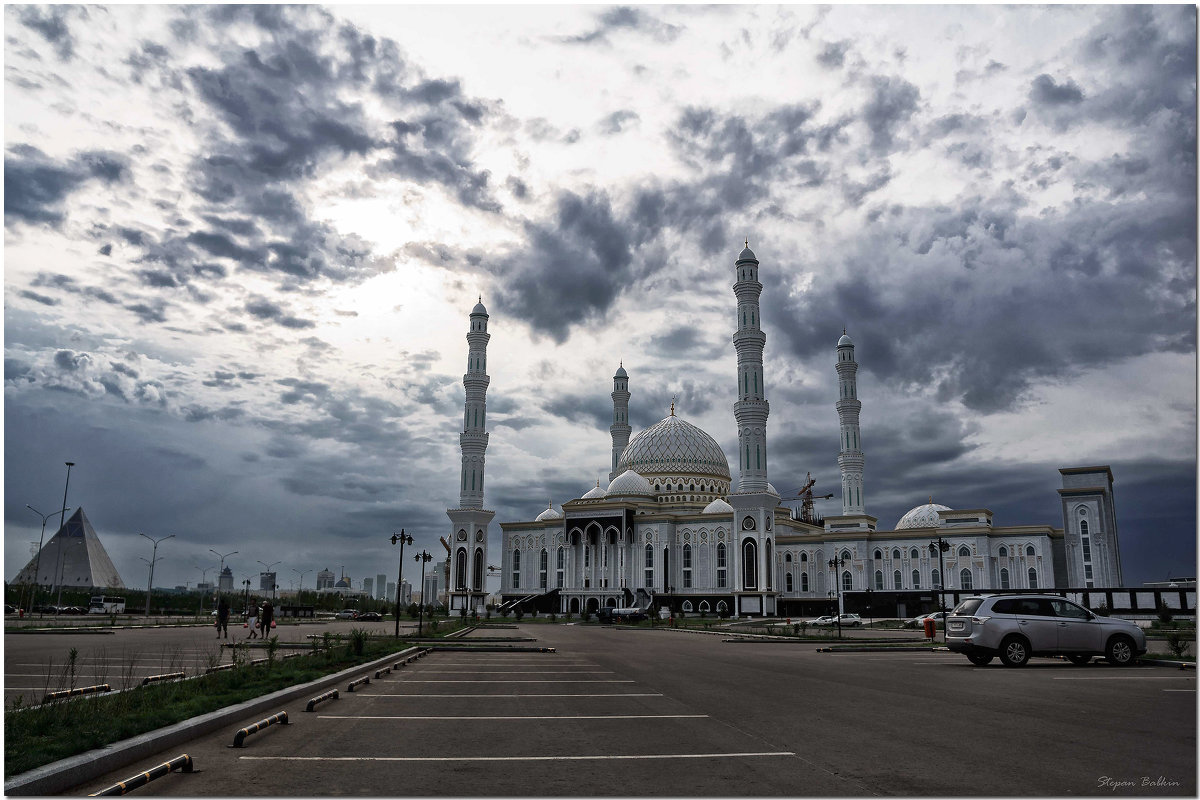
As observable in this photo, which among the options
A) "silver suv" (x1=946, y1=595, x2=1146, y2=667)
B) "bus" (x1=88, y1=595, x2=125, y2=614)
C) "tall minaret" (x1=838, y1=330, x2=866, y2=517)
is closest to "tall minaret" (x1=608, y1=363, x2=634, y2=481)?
"tall minaret" (x1=838, y1=330, x2=866, y2=517)

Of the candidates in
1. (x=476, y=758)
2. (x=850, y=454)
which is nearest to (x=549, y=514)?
(x=850, y=454)

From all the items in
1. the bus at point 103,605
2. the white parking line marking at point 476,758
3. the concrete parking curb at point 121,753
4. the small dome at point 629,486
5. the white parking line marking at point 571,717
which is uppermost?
the small dome at point 629,486

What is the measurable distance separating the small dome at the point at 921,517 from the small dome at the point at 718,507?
17.8m

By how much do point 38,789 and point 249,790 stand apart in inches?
61.4

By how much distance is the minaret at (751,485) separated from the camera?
70875 mm

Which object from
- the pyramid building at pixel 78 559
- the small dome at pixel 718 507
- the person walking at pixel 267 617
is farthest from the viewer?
the pyramid building at pixel 78 559

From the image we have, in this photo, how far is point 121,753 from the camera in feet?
25.6

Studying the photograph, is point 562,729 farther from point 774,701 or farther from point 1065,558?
point 1065,558

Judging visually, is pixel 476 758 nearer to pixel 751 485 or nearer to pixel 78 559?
pixel 751 485

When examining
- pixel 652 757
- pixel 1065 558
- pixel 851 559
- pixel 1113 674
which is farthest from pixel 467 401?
pixel 652 757

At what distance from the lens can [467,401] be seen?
85.3 meters

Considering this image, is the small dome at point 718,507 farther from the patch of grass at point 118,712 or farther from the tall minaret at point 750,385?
the patch of grass at point 118,712

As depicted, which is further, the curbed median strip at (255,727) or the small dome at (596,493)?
Answer: the small dome at (596,493)

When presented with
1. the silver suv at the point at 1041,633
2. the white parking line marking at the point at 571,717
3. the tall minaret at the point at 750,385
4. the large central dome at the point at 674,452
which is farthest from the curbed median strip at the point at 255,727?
the large central dome at the point at 674,452
